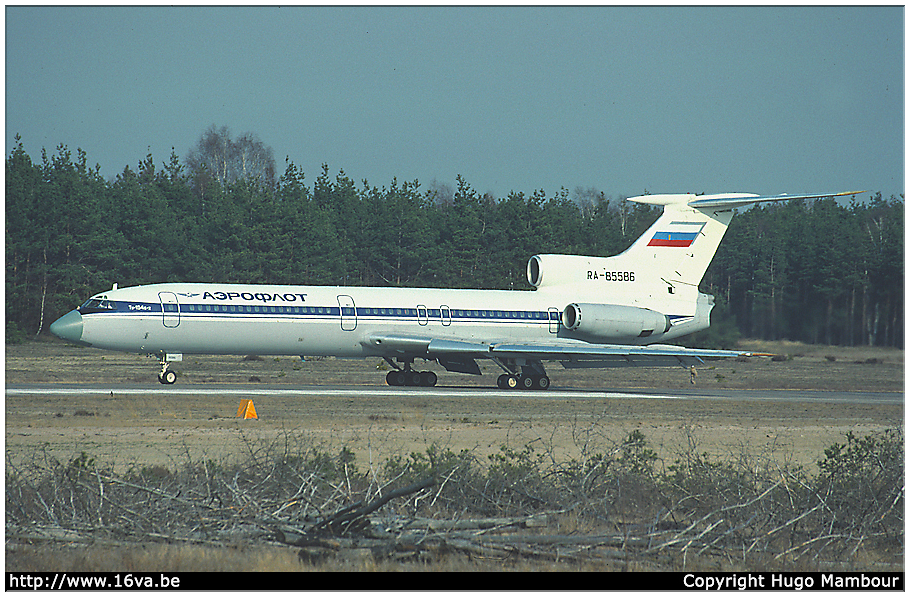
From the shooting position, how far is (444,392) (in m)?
29.9

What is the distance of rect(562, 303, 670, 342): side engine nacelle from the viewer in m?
34.2

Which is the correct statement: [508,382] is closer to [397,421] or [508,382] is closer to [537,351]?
[537,351]

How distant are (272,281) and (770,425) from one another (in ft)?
143

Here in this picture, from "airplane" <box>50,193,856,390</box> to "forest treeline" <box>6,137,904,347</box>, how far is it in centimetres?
403

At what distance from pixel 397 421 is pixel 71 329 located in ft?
43.2

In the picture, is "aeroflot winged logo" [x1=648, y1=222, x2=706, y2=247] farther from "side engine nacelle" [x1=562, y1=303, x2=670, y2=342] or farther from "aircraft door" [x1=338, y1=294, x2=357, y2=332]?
"aircraft door" [x1=338, y1=294, x2=357, y2=332]

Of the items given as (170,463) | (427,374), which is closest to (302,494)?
(170,463)

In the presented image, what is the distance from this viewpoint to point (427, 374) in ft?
110

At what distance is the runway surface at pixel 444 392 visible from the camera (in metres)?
26.7

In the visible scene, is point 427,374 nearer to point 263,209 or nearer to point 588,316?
point 588,316

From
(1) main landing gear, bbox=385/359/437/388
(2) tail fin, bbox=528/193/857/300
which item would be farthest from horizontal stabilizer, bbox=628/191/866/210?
(1) main landing gear, bbox=385/359/437/388

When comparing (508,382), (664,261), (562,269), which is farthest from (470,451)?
(664,261)

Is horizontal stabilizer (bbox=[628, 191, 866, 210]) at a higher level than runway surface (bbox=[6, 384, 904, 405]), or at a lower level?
higher

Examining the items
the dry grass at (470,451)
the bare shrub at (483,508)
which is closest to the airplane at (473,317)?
the dry grass at (470,451)
